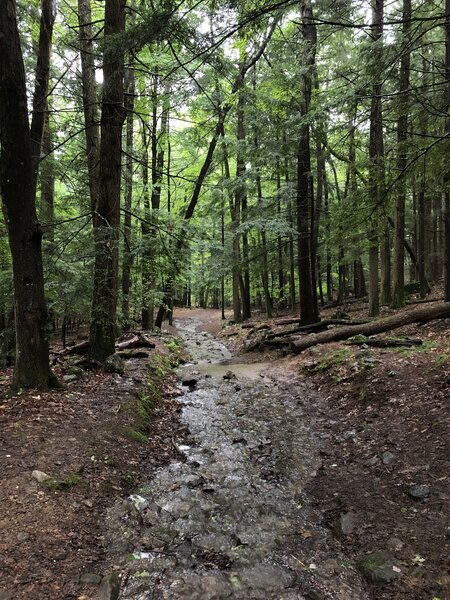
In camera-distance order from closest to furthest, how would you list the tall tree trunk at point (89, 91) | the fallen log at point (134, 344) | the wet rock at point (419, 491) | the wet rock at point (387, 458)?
the wet rock at point (419, 491) < the wet rock at point (387, 458) < the tall tree trunk at point (89, 91) < the fallen log at point (134, 344)

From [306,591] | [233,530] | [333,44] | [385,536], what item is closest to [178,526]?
[233,530]

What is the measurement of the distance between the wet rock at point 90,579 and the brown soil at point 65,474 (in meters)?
0.03

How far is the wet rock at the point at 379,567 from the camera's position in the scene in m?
3.34

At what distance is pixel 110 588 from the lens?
3.09 m

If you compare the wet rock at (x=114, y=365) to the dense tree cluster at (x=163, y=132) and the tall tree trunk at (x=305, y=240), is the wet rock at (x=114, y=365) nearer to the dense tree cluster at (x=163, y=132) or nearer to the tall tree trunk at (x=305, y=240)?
the dense tree cluster at (x=163, y=132)

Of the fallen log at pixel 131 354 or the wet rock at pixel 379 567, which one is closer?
the wet rock at pixel 379 567

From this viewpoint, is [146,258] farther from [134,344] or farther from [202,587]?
[202,587]

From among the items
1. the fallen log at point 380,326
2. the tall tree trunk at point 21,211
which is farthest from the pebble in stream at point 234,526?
the fallen log at point 380,326

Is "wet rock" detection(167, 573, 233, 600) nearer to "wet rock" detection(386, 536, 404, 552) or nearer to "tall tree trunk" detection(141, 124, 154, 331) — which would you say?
"wet rock" detection(386, 536, 404, 552)

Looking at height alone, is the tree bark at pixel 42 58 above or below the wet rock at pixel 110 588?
above

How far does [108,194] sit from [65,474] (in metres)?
5.80

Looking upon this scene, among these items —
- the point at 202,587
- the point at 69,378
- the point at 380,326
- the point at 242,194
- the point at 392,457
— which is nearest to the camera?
the point at 202,587

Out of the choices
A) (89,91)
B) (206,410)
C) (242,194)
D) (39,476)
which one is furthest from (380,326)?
(242,194)

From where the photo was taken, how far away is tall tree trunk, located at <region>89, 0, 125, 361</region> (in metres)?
7.89
